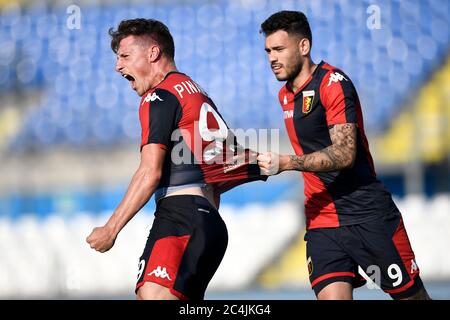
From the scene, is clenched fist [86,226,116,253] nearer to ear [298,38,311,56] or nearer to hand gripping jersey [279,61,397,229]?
hand gripping jersey [279,61,397,229]

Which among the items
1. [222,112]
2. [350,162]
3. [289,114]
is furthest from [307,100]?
[222,112]

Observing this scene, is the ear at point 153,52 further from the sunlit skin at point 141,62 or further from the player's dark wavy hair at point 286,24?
the player's dark wavy hair at point 286,24

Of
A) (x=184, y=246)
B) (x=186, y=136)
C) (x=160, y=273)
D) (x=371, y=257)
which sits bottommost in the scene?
(x=371, y=257)

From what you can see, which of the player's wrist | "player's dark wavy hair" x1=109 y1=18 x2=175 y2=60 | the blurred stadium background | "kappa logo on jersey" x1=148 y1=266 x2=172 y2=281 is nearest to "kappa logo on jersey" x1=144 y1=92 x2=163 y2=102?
"player's dark wavy hair" x1=109 y1=18 x2=175 y2=60

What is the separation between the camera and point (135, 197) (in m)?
4.25

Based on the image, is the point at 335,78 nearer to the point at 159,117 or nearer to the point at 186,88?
the point at 186,88

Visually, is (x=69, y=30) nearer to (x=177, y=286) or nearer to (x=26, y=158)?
(x=26, y=158)

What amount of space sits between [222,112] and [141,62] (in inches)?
300

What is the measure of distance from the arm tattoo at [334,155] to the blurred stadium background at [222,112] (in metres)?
6.05

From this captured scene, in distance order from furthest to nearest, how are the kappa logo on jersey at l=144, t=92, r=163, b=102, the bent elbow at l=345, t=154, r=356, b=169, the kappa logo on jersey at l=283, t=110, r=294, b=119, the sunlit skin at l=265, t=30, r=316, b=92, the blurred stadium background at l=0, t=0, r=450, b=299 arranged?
1. the blurred stadium background at l=0, t=0, r=450, b=299
2. the kappa logo on jersey at l=283, t=110, r=294, b=119
3. the sunlit skin at l=265, t=30, r=316, b=92
4. the bent elbow at l=345, t=154, r=356, b=169
5. the kappa logo on jersey at l=144, t=92, r=163, b=102

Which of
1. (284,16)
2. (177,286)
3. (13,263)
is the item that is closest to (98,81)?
(13,263)

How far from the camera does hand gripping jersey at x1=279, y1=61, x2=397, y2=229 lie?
505cm

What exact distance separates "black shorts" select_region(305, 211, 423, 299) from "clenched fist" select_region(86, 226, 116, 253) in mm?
1534

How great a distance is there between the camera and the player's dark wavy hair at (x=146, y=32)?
186 inches
